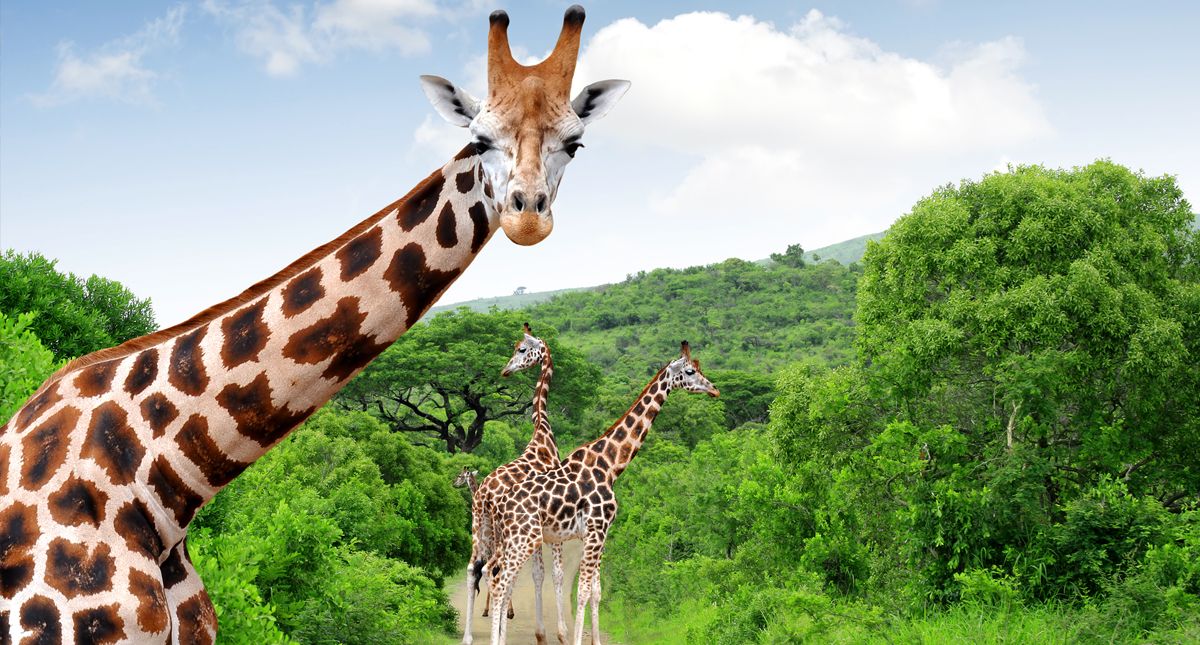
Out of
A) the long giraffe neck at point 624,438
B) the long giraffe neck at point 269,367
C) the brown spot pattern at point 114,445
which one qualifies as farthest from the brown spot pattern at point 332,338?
the long giraffe neck at point 624,438

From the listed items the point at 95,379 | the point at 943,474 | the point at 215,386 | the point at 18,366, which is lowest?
the point at 943,474

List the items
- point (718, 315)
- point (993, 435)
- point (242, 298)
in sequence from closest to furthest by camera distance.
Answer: point (242, 298)
point (993, 435)
point (718, 315)

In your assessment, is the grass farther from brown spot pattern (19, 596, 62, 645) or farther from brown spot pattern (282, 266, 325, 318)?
brown spot pattern (19, 596, 62, 645)

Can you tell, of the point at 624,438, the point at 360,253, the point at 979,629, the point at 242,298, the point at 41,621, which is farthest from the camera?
the point at 624,438

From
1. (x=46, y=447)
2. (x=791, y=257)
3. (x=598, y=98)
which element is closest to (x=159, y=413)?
(x=46, y=447)

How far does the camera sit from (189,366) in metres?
3.88

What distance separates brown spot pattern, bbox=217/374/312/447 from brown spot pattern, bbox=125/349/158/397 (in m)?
0.32

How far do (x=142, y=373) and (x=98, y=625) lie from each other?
973 millimetres

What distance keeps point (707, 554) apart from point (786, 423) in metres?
5.82

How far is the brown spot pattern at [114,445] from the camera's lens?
3727mm

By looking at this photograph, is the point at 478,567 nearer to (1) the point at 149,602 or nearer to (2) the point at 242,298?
(2) the point at 242,298

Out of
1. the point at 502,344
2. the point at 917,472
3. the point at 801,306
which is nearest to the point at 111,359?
the point at 917,472

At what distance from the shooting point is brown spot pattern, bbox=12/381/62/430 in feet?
12.7

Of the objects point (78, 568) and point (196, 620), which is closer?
point (78, 568)
